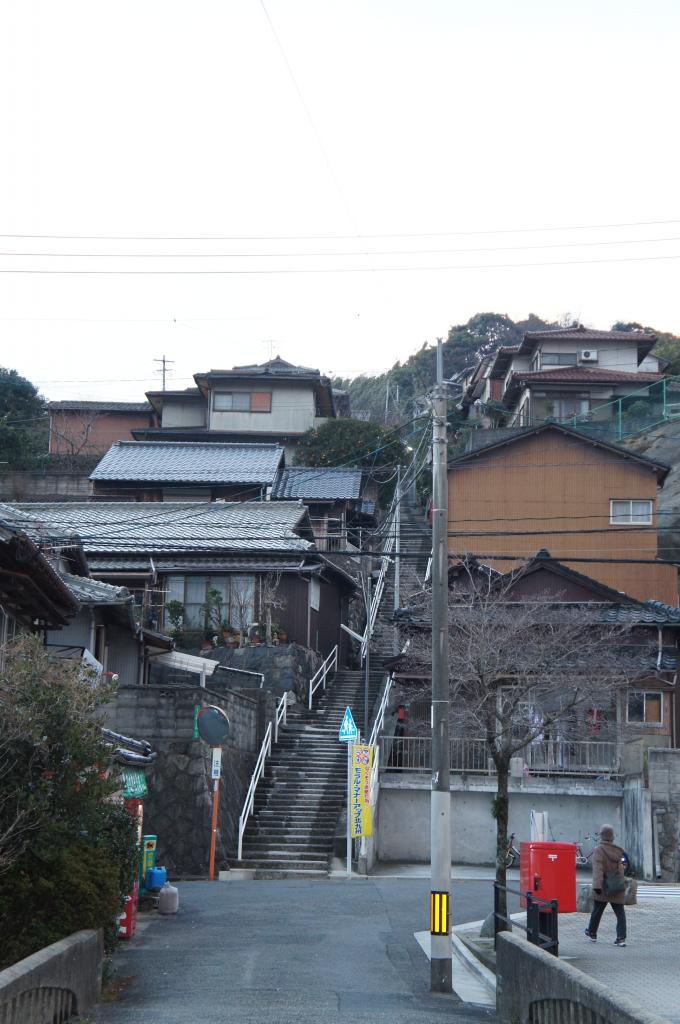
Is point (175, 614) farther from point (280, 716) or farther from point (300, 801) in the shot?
point (300, 801)

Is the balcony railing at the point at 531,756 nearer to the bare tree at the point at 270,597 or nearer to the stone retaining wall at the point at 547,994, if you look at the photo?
the bare tree at the point at 270,597

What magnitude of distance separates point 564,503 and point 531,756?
1315 cm

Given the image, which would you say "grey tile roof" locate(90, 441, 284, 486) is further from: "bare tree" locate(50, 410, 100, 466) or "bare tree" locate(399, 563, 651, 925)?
"bare tree" locate(399, 563, 651, 925)

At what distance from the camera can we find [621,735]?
27422 mm

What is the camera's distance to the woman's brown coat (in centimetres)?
1373

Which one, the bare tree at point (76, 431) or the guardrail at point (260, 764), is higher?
the bare tree at point (76, 431)

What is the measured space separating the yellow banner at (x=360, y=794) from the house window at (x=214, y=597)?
11280mm

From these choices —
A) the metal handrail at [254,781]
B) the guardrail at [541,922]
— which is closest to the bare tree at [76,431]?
the metal handrail at [254,781]

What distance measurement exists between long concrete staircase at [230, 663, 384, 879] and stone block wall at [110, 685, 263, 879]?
38.9 inches

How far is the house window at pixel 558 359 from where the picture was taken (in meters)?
52.1

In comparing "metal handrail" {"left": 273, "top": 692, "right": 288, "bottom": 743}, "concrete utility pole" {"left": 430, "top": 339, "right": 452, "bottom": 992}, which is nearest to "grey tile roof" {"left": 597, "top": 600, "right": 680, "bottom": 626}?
"metal handrail" {"left": 273, "top": 692, "right": 288, "bottom": 743}

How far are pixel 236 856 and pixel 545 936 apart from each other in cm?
1379

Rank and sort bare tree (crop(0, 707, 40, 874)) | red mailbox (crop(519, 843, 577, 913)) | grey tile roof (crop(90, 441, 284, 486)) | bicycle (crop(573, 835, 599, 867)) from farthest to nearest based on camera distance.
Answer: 1. grey tile roof (crop(90, 441, 284, 486))
2. bicycle (crop(573, 835, 599, 867))
3. red mailbox (crop(519, 843, 577, 913))
4. bare tree (crop(0, 707, 40, 874))

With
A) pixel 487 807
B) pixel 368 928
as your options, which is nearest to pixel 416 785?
pixel 487 807
